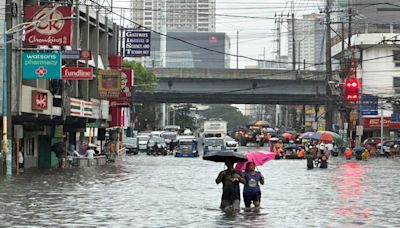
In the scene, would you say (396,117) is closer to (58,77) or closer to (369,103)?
(369,103)

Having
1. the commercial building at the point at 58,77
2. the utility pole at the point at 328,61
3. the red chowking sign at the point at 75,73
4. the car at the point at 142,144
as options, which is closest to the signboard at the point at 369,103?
the utility pole at the point at 328,61

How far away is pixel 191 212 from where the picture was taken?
2291cm

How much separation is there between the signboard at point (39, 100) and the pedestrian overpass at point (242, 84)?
49.6m

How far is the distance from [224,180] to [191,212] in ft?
3.94

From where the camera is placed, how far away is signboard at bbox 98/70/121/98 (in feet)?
196

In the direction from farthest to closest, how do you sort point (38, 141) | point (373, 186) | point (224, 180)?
1. point (38, 141)
2. point (373, 186)
3. point (224, 180)

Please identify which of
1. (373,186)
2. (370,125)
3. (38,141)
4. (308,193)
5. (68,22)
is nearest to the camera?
(308,193)

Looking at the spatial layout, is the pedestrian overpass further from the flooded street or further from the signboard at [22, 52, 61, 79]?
the flooded street

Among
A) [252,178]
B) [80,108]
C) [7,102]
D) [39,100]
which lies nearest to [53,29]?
[7,102]

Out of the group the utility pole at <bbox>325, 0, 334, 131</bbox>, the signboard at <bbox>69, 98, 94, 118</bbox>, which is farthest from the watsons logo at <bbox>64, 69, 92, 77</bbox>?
the utility pole at <bbox>325, 0, 334, 131</bbox>

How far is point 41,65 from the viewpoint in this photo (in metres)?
41.4

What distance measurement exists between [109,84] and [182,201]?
3410 centimetres

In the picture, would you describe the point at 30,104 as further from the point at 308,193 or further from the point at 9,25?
the point at 308,193

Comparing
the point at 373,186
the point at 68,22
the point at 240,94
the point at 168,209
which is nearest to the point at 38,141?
the point at 68,22
